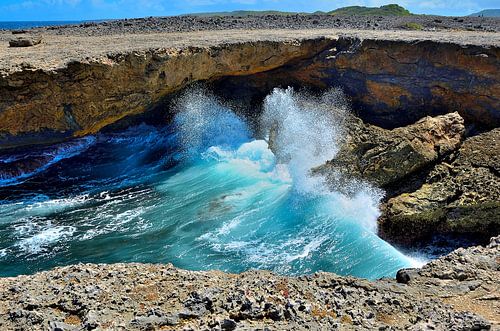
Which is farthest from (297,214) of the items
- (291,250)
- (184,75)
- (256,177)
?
(184,75)

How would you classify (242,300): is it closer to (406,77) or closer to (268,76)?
(406,77)

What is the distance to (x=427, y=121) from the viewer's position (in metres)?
13.5

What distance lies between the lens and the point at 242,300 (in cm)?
515

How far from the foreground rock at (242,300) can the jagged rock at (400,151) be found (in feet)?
22.6

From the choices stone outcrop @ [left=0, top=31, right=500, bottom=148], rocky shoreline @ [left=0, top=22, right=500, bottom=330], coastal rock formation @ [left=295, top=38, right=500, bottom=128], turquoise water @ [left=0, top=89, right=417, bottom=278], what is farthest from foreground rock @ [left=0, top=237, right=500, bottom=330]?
coastal rock formation @ [left=295, top=38, right=500, bottom=128]

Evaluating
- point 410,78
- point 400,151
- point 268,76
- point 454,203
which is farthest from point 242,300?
point 268,76

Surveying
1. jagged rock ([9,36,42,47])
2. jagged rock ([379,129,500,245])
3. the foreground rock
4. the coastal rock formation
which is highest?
jagged rock ([9,36,42,47])

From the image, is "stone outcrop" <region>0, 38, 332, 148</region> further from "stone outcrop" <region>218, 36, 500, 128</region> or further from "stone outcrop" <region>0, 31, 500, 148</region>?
"stone outcrop" <region>218, 36, 500, 128</region>

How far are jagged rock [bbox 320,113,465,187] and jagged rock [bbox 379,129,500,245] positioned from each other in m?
0.56

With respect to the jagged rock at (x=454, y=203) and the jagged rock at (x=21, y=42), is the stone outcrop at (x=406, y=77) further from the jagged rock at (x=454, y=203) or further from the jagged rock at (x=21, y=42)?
the jagged rock at (x=21, y=42)

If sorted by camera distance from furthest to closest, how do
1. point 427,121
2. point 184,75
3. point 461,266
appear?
point 184,75 < point 427,121 < point 461,266

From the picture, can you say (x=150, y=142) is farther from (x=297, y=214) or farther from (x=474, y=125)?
(x=474, y=125)

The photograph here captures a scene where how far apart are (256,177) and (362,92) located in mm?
5103

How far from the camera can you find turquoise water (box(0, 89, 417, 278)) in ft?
34.5
